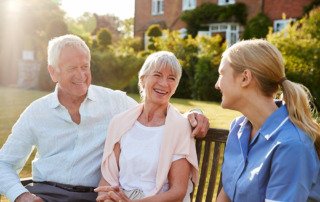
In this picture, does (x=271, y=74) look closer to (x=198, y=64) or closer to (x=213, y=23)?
(x=198, y=64)

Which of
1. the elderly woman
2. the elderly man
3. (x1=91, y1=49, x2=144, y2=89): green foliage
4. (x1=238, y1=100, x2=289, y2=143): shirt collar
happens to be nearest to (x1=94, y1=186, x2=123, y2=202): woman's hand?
the elderly woman

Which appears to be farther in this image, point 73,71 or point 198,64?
point 198,64

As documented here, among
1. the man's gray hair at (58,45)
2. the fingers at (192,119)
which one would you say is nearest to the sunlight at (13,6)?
the man's gray hair at (58,45)

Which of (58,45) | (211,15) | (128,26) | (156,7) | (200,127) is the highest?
(156,7)

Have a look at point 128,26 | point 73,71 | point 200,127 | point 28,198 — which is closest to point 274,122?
point 200,127

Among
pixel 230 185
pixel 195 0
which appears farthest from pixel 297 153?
pixel 195 0

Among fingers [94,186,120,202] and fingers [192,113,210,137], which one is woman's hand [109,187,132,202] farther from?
fingers [192,113,210,137]

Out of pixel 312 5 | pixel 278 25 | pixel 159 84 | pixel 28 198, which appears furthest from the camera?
pixel 278 25

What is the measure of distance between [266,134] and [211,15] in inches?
959

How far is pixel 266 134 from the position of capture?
2.27 metres

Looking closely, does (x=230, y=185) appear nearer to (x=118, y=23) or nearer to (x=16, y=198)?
(x=16, y=198)

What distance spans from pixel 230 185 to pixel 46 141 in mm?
1661

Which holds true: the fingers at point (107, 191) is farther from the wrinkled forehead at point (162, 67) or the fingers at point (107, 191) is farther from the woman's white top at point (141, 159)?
the wrinkled forehead at point (162, 67)

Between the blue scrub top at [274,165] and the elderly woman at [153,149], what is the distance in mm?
440
